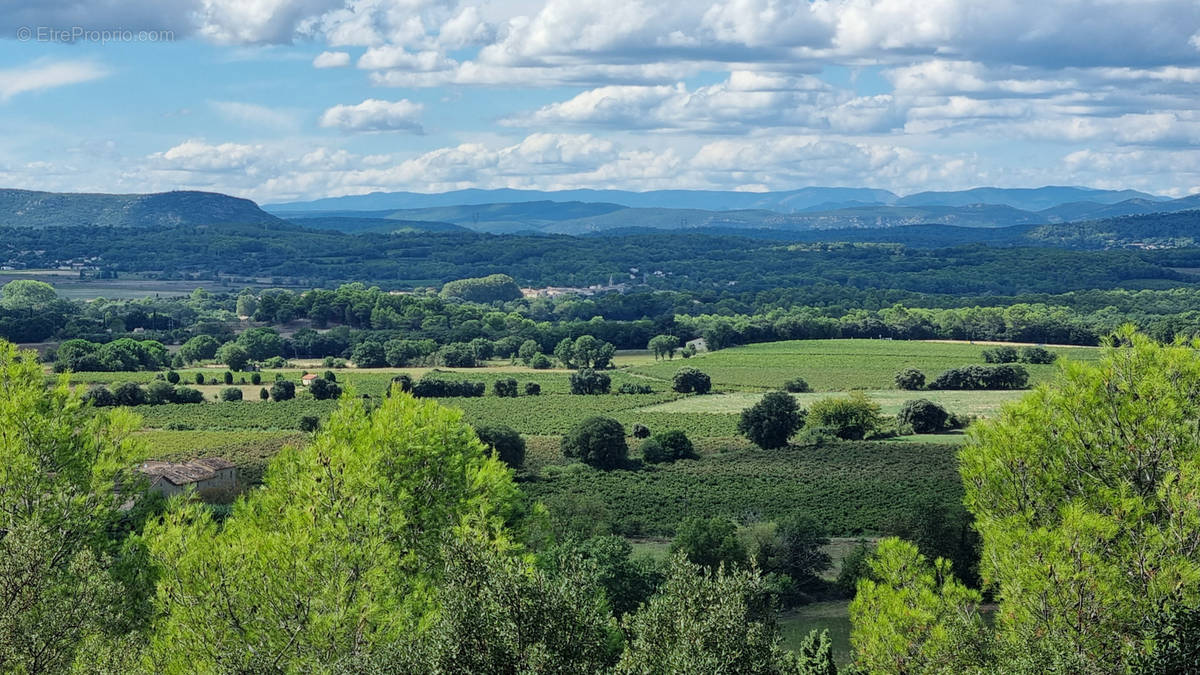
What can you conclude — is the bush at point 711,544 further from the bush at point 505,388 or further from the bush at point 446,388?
the bush at point 505,388

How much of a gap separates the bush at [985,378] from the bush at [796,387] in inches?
435

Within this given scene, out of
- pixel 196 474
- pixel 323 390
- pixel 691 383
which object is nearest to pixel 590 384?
pixel 691 383

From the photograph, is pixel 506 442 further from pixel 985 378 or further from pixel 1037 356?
pixel 1037 356

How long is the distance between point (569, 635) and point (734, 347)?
127371 millimetres

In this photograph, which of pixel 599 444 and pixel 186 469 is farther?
pixel 599 444

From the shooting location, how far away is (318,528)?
78.8 feet

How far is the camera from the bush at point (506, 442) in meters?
76.8

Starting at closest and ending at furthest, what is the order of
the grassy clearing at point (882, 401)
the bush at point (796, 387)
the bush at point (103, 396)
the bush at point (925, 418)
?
the bush at point (925, 418)
the bush at point (103, 396)
the grassy clearing at point (882, 401)
the bush at point (796, 387)

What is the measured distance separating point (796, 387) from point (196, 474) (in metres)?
58.1

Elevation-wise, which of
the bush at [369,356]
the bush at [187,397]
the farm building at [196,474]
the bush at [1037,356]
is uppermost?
the farm building at [196,474]

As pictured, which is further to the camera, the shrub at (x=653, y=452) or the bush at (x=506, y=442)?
the shrub at (x=653, y=452)

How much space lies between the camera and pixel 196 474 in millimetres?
66375

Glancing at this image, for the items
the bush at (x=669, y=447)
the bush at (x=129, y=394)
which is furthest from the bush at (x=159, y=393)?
the bush at (x=669, y=447)

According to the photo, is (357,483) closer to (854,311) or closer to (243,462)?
(243,462)
